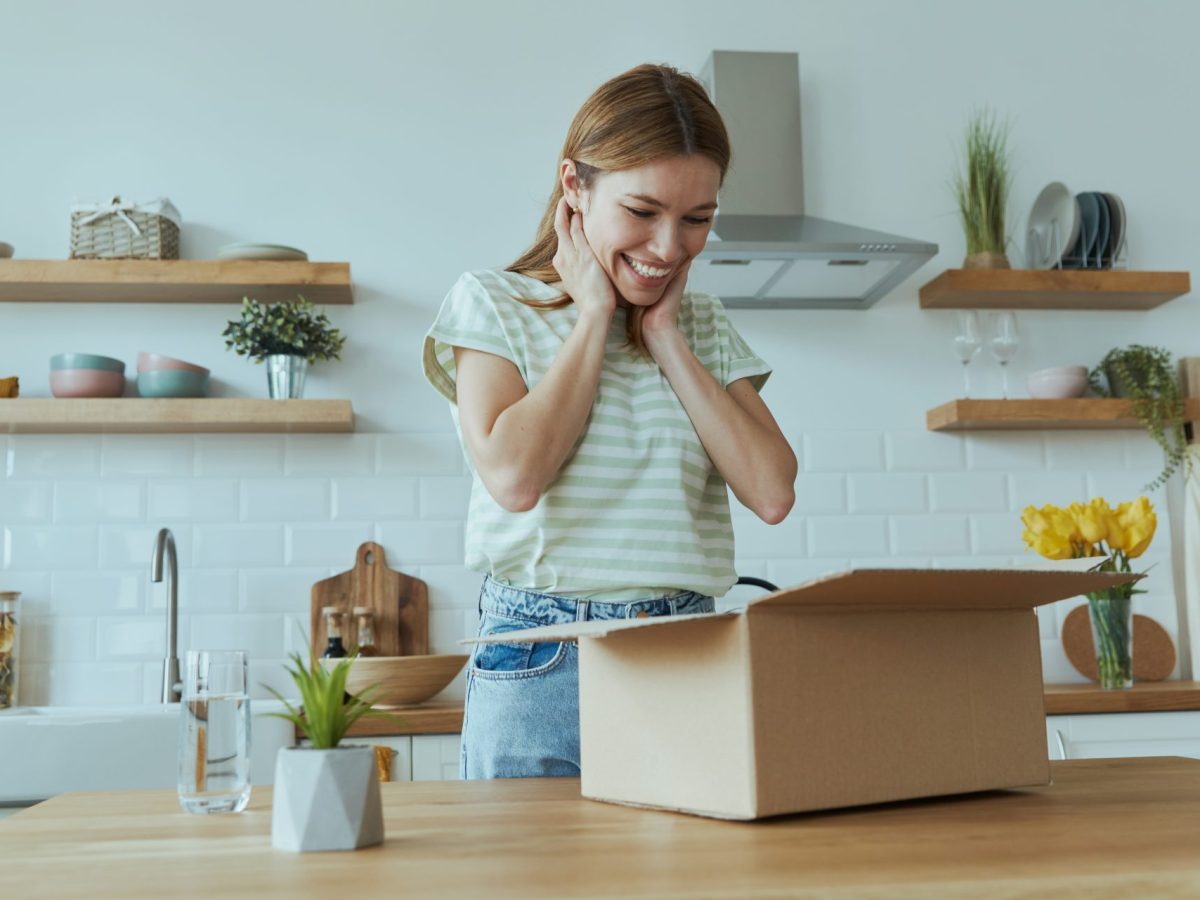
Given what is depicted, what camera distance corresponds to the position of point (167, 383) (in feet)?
9.90

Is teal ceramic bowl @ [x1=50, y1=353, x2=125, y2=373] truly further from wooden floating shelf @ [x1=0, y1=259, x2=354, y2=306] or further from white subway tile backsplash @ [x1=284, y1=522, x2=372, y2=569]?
white subway tile backsplash @ [x1=284, y1=522, x2=372, y2=569]

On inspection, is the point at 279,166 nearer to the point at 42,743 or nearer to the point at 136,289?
the point at 136,289

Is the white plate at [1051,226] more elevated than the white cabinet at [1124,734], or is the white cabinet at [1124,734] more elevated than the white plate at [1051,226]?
the white plate at [1051,226]

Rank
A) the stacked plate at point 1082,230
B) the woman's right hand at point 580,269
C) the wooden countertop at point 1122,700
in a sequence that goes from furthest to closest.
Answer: the stacked plate at point 1082,230 → the wooden countertop at point 1122,700 → the woman's right hand at point 580,269

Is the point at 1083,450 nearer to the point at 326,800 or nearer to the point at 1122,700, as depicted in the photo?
the point at 1122,700

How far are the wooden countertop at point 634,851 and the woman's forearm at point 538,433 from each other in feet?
1.05

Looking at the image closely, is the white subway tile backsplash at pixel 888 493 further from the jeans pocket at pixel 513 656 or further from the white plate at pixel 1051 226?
the jeans pocket at pixel 513 656

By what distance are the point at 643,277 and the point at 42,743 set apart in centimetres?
171

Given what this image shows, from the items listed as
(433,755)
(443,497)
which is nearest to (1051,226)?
(443,497)

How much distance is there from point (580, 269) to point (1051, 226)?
240 cm

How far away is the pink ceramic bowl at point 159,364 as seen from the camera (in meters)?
3.03

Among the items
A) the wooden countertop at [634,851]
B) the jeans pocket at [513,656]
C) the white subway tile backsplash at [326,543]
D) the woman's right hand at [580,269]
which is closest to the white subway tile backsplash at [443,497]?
the white subway tile backsplash at [326,543]

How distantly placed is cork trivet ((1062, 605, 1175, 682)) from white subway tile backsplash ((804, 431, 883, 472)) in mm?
644

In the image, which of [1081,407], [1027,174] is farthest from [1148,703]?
[1027,174]
